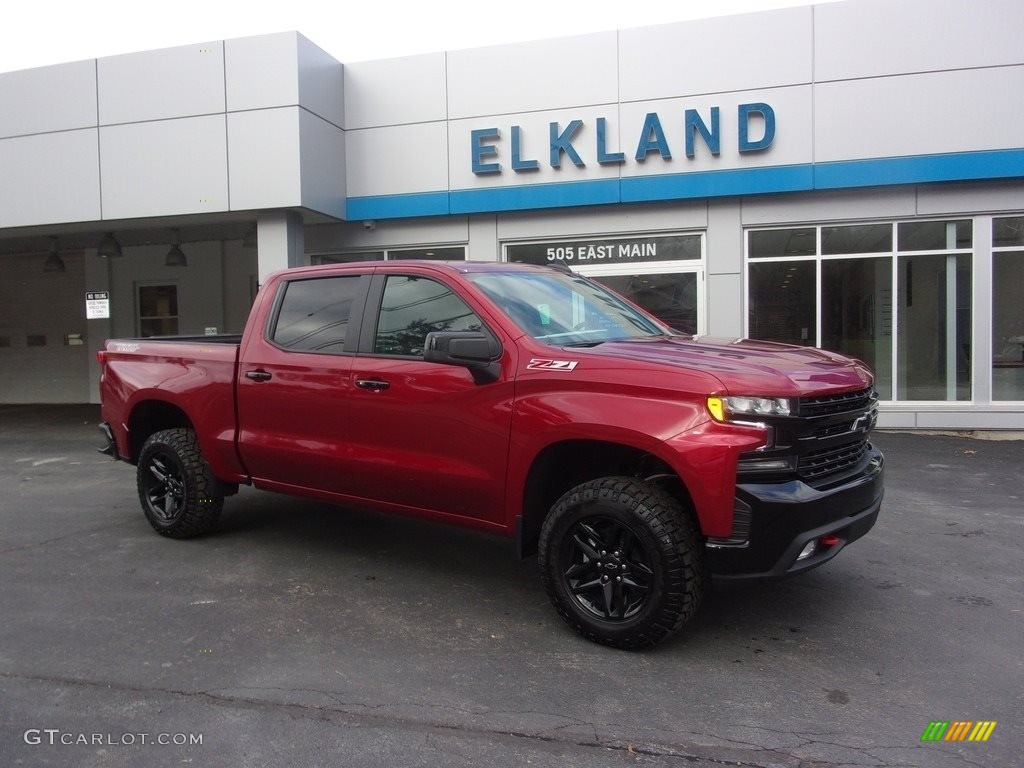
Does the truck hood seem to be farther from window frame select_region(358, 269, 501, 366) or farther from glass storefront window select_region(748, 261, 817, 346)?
glass storefront window select_region(748, 261, 817, 346)

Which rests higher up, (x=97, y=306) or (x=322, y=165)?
(x=322, y=165)

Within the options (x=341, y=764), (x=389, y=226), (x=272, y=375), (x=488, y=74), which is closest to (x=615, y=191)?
(x=488, y=74)

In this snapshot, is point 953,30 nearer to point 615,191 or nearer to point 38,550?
point 615,191

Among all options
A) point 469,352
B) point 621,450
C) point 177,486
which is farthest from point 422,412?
point 177,486

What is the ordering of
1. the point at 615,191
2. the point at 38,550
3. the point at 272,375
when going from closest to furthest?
1. the point at 272,375
2. the point at 38,550
3. the point at 615,191

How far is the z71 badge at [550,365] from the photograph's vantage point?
391cm

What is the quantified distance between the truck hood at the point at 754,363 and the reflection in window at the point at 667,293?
717 centimetres

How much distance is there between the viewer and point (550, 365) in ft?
13.0

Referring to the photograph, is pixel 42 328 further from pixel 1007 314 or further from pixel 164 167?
pixel 1007 314

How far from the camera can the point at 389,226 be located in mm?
Result: 12672

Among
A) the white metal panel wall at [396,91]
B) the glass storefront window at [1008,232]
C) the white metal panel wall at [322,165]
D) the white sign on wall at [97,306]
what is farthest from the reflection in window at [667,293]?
the white sign on wall at [97,306]

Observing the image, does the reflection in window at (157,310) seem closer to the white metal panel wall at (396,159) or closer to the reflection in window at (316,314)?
the white metal panel wall at (396,159)

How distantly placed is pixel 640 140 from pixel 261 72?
Answer: 5.35m

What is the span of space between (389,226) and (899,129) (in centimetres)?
735
